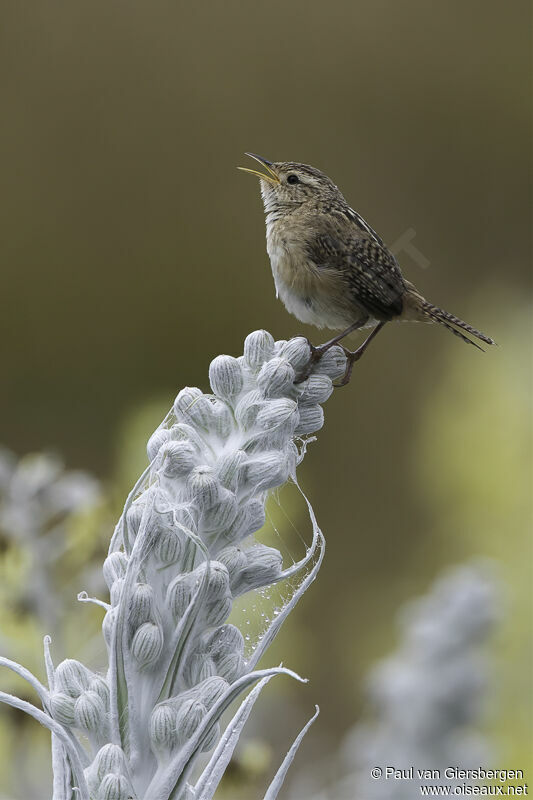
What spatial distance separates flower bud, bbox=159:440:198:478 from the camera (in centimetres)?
74

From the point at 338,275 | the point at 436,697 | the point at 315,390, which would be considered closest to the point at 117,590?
the point at 315,390

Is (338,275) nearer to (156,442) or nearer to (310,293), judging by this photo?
(310,293)

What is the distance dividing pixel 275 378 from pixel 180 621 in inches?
8.3

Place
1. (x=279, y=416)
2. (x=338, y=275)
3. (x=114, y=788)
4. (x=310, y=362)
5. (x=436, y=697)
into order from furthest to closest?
(x=338, y=275)
(x=436, y=697)
(x=310, y=362)
(x=279, y=416)
(x=114, y=788)

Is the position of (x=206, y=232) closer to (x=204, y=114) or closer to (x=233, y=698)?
(x=204, y=114)

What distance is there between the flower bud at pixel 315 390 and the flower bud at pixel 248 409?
0.06 metres

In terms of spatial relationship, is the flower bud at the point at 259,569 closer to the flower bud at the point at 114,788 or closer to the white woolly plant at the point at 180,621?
the white woolly plant at the point at 180,621

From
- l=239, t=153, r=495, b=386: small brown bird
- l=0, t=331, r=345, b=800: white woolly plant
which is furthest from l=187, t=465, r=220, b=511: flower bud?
l=239, t=153, r=495, b=386: small brown bird

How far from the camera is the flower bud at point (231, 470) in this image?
2.46 feet

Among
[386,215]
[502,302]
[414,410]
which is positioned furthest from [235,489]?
[386,215]

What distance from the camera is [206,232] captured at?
591cm

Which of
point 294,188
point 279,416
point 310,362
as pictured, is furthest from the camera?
point 294,188

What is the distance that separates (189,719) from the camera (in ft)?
2.28

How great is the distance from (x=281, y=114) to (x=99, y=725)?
5.76 m
